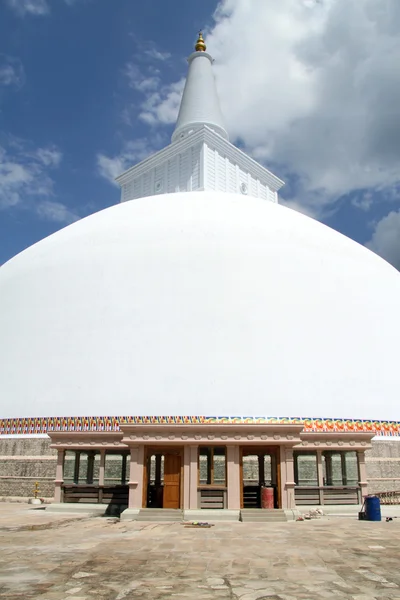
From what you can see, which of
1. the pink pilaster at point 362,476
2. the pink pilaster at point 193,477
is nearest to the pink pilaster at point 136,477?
the pink pilaster at point 193,477

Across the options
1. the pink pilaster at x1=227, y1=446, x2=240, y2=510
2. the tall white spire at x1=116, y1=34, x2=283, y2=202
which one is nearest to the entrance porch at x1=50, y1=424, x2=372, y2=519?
the pink pilaster at x1=227, y1=446, x2=240, y2=510

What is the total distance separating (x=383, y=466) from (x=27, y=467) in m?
10.3

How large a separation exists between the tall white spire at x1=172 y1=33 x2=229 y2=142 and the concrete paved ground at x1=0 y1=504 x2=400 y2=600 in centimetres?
2298

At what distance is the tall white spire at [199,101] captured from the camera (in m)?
29.1

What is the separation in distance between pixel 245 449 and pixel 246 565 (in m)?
5.76

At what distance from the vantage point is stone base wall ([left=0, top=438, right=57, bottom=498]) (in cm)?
1527

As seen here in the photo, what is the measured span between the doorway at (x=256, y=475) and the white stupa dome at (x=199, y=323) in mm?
1283

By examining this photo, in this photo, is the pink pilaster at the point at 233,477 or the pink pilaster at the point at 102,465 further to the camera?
the pink pilaster at the point at 102,465

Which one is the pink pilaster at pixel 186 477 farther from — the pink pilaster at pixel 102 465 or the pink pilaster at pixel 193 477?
the pink pilaster at pixel 102 465

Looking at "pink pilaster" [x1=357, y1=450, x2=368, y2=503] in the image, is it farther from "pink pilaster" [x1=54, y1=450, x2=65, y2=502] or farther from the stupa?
→ "pink pilaster" [x1=54, y1=450, x2=65, y2=502]

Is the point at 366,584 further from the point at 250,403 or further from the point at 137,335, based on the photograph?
the point at 137,335

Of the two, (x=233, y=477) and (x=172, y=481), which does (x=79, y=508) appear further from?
(x=233, y=477)

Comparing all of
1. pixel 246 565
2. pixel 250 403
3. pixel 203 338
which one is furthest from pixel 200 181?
pixel 246 565

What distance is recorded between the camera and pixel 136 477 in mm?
11891
